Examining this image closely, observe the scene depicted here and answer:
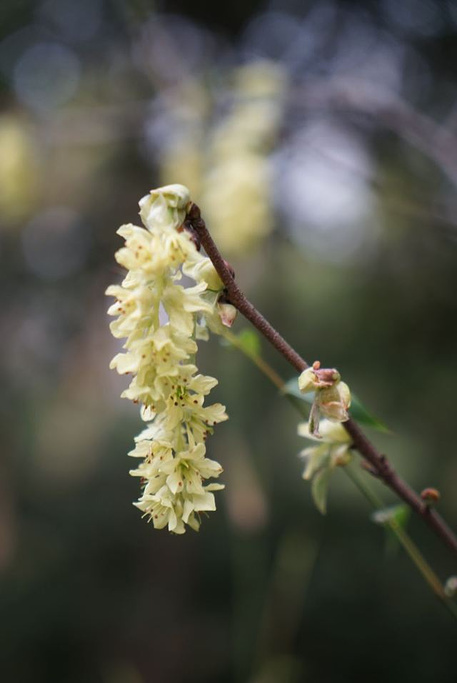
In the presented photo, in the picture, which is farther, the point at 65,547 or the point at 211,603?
the point at 65,547

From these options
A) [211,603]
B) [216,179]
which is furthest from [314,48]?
[211,603]

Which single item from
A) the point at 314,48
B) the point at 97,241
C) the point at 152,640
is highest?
the point at 314,48

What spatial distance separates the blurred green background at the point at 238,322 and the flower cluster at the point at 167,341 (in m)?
1.32

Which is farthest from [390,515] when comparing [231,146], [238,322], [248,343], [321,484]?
[238,322]

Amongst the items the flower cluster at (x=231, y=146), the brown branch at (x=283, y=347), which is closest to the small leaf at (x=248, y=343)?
the brown branch at (x=283, y=347)

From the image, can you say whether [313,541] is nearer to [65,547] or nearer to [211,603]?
[211,603]

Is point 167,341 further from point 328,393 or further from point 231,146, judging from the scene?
point 231,146

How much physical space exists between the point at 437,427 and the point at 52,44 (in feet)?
8.15

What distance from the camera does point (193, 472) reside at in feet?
2.20

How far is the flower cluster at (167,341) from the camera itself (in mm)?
595

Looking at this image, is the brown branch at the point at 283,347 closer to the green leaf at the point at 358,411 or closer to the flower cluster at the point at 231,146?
the green leaf at the point at 358,411

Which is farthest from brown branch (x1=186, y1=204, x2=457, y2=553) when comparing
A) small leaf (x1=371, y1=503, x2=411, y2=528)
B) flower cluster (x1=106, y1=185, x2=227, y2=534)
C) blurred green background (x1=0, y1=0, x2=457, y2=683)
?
blurred green background (x1=0, y1=0, x2=457, y2=683)

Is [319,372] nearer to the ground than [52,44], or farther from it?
nearer to the ground

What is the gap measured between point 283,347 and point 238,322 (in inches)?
82.0
